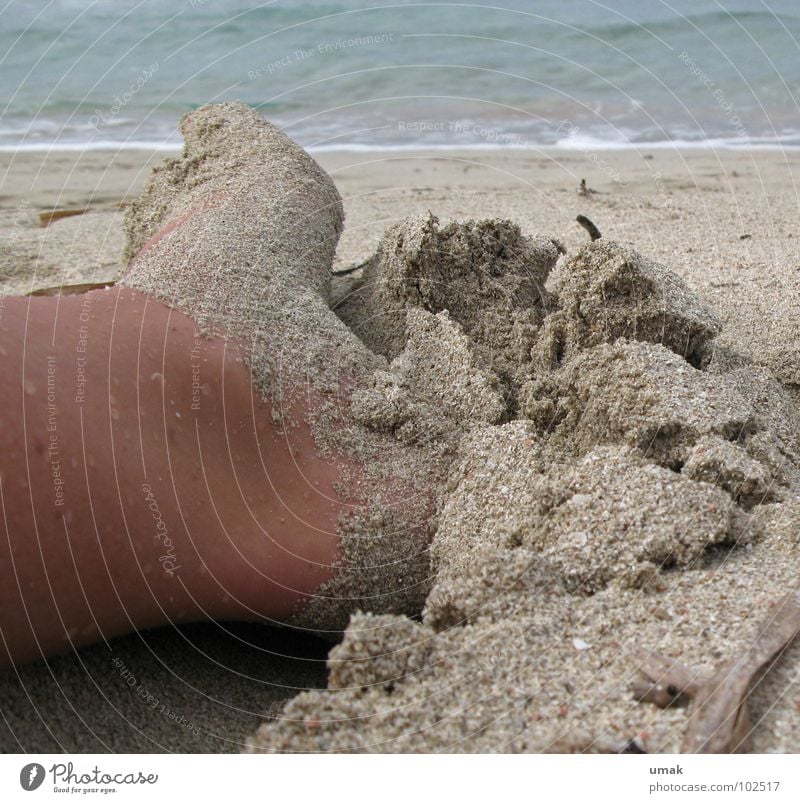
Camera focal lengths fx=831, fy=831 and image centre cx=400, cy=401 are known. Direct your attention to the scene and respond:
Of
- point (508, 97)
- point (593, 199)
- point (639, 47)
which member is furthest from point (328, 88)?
point (593, 199)

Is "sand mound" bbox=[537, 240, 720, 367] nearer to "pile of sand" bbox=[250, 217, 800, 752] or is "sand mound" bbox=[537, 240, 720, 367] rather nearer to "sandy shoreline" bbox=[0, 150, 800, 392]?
"pile of sand" bbox=[250, 217, 800, 752]

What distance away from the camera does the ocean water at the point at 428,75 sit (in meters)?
7.82

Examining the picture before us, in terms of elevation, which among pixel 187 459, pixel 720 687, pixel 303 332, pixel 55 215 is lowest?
pixel 720 687

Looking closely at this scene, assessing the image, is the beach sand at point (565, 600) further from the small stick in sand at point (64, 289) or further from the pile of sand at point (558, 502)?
the small stick in sand at point (64, 289)

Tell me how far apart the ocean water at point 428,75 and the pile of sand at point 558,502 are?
4243 mm

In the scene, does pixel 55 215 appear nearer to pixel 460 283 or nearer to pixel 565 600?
pixel 460 283

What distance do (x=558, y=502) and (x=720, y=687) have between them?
61 cm

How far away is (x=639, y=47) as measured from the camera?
1003 centimetres

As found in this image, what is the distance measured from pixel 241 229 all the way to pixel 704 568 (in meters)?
1.73

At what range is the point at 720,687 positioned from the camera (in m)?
1.45

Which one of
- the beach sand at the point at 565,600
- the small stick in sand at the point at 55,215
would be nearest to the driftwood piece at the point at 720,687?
the beach sand at the point at 565,600

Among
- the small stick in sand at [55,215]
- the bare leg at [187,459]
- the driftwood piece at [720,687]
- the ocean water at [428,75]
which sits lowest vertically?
the driftwood piece at [720,687]

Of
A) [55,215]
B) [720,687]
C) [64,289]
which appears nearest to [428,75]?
→ [55,215]

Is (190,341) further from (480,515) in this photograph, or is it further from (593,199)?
(593,199)
